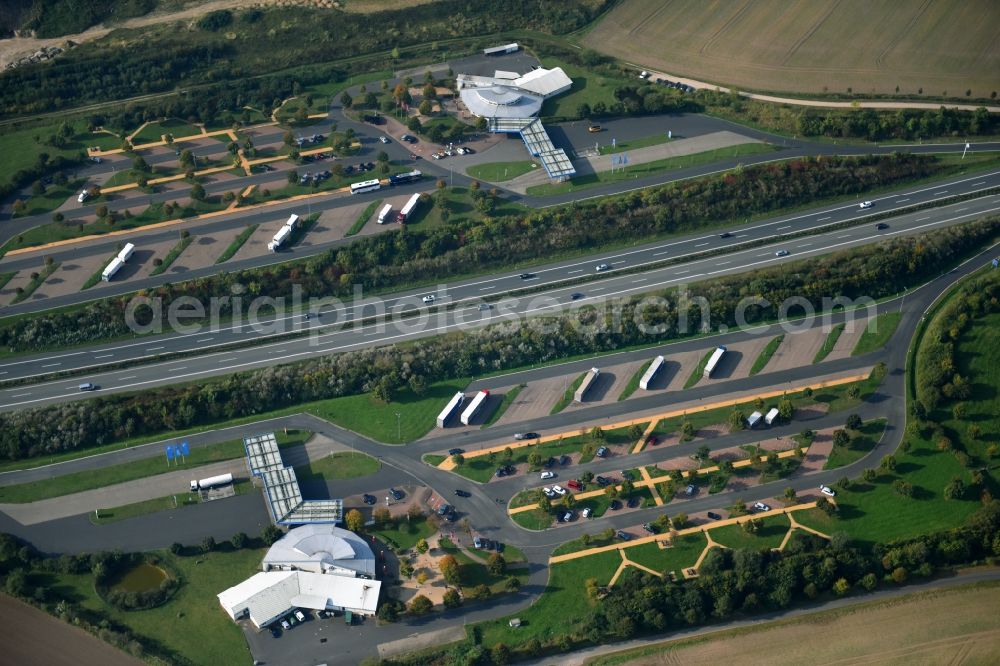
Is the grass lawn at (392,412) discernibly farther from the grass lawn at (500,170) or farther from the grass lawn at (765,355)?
the grass lawn at (500,170)

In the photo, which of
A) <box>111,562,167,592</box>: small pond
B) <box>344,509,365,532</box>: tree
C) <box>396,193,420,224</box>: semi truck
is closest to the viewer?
<box>111,562,167,592</box>: small pond

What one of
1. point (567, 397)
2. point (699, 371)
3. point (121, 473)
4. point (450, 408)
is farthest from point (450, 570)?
point (699, 371)

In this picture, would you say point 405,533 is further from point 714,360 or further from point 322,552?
point 714,360

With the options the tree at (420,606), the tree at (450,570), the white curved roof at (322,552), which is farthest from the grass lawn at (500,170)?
the tree at (420,606)

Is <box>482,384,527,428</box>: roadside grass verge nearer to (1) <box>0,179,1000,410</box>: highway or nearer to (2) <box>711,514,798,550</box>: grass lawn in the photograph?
(1) <box>0,179,1000,410</box>: highway

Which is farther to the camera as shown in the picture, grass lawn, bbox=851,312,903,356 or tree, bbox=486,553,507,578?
grass lawn, bbox=851,312,903,356

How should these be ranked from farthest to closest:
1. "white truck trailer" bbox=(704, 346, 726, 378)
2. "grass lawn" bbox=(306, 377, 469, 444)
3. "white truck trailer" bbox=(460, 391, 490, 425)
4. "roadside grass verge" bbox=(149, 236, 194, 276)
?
"roadside grass verge" bbox=(149, 236, 194, 276) < "white truck trailer" bbox=(704, 346, 726, 378) < "white truck trailer" bbox=(460, 391, 490, 425) < "grass lawn" bbox=(306, 377, 469, 444)

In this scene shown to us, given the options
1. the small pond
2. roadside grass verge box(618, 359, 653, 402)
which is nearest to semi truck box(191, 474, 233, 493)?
the small pond

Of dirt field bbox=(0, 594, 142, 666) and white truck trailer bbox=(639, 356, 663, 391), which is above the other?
white truck trailer bbox=(639, 356, 663, 391)
